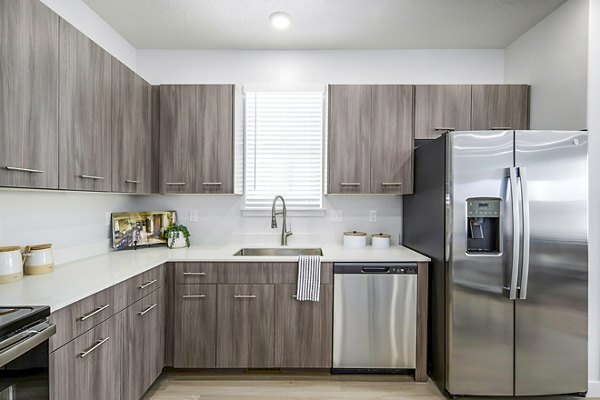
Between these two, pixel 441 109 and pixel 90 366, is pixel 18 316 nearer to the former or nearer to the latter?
pixel 90 366

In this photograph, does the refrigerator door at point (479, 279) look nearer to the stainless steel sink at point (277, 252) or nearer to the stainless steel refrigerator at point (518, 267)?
the stainless steel refrigerator at point (518, 267)

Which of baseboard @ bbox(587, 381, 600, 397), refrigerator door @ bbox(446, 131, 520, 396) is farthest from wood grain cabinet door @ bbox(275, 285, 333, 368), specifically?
baseboard @ bbox(587, 381, 600, 397)

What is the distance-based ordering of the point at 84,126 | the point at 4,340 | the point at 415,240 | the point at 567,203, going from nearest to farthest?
the point at 4,340 < the point at 84,126 < the point at 567,203 < the point at 415,240

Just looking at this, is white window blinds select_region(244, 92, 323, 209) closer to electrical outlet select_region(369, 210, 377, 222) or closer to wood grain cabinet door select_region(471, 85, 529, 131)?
electrical outlet select_region(369, 210, 377, 222)

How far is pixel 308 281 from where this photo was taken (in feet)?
7.81

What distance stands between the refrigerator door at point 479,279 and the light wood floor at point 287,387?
1.16 ft

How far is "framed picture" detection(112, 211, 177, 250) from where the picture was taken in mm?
2684

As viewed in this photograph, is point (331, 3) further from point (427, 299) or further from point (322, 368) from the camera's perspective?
→ point (322, 368)

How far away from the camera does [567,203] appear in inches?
82.8

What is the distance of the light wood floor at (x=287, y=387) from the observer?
226cm

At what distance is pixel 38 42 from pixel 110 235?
1.55 m

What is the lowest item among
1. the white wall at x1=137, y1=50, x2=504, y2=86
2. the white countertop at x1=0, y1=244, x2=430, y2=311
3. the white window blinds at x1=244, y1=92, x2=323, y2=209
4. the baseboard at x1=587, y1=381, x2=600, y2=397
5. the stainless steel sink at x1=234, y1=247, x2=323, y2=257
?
the baseboard at x1=587, y1=381, x2=600, y2=397

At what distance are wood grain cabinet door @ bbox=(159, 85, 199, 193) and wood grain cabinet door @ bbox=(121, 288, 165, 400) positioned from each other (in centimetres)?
92

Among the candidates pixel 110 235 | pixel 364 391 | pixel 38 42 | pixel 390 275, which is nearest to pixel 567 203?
pixel 390 275
